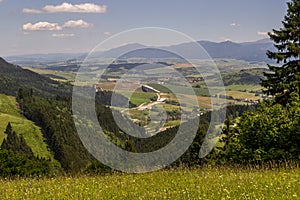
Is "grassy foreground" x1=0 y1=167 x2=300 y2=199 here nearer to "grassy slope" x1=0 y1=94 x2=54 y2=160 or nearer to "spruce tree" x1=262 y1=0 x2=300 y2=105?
"spruce tree" x1=262 y1=0 x2=300 y2=105

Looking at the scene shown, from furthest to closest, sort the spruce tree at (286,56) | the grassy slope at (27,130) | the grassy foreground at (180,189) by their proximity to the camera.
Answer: the grassy slope at (27,130), the spruce tree at (286,56), the grassy foreground at (180,189)

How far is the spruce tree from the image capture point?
28.6 meters

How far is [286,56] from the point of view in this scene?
29234 millimetres

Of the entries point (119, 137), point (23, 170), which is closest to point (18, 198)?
point (23, 170)

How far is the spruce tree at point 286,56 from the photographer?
2861 cm

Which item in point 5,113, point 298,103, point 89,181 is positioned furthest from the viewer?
point 5,113

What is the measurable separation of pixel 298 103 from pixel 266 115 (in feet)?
6.67

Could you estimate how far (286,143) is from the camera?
64.2 ft

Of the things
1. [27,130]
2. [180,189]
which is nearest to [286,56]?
[180,189]

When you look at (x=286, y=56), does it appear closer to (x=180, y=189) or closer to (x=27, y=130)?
(x=180, y=189)

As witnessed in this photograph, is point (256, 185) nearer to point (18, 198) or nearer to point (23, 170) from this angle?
point (18, 198)

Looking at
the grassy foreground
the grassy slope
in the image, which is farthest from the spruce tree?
the grassy slope

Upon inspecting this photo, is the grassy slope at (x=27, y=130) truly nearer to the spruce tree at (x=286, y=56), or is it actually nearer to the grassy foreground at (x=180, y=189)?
the spruce tree at (x=286, y=56)

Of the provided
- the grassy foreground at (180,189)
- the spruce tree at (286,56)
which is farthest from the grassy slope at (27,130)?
the grassy foreground at (180,189)
